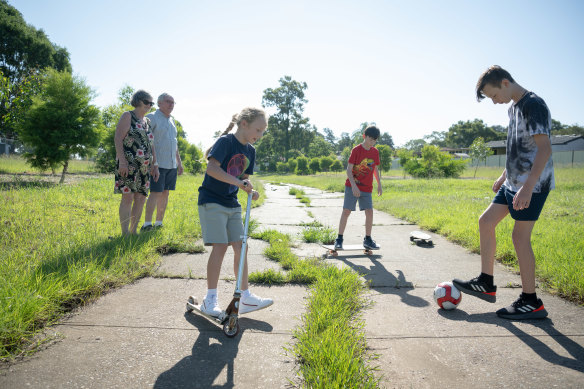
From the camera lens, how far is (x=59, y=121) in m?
11.5

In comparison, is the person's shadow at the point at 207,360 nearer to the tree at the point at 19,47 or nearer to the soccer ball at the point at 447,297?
the soccer ball at the point at 447,297

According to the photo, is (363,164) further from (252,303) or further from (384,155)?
(384,155)

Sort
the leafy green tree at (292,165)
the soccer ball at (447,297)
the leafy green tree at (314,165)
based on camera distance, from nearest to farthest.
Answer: the soccer ball at (447,297)
the leafy green tree at (314,165)
the leafy green tree at (292,165)

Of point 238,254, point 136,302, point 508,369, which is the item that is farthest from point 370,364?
point 136,302

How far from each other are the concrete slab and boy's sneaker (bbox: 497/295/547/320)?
1.64 metres

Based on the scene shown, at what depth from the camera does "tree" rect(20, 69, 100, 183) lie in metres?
11.2

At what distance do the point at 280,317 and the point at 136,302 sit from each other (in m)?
1.20

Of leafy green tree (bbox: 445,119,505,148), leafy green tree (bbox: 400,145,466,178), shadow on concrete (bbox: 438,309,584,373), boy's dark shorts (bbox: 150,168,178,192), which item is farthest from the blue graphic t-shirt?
leafy green tree (bbox: 445,119,505,148)

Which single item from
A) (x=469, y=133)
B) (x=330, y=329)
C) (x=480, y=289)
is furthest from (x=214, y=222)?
(x=469, y=133)

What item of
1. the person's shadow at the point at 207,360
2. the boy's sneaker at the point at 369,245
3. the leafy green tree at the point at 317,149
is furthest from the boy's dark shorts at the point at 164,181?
the leafy green tree at the point at 317,149

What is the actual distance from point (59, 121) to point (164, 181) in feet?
30.1

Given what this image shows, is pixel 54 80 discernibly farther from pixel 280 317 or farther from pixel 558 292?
pixel 558 292

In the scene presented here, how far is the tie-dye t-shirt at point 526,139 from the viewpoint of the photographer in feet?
8.44

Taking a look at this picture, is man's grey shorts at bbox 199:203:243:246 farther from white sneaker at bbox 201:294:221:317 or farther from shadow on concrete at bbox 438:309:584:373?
shadow on concrete at bbox 438:309:584:373
